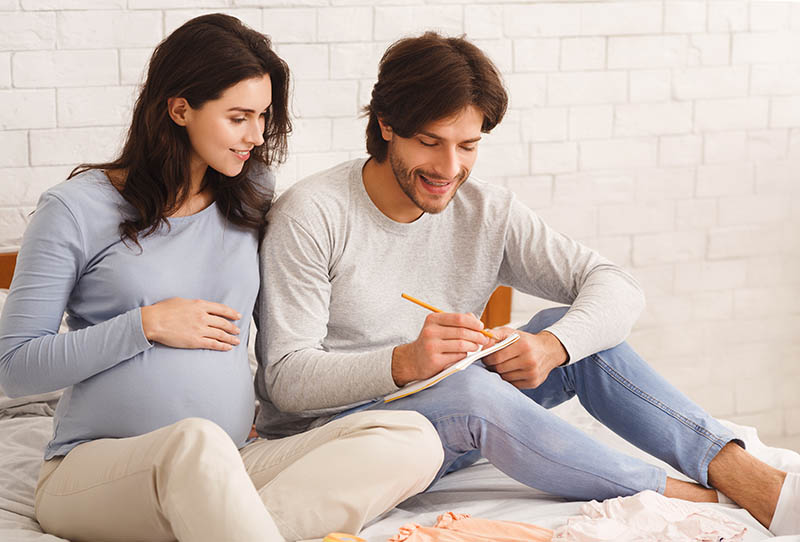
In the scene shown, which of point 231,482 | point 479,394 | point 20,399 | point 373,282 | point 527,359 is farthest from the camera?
point 20,399

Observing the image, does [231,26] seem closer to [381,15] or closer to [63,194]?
[63,194]

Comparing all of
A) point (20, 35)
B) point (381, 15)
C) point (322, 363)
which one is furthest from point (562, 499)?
point (20, 35)

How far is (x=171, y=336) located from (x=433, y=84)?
61 cm

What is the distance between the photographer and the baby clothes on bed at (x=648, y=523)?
1337 millimetres

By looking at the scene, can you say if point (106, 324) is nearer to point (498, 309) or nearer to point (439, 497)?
point (439, 497)

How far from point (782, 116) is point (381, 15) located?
49.5 inches

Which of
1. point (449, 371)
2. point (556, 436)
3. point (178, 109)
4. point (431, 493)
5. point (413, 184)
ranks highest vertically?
point (178, 109)

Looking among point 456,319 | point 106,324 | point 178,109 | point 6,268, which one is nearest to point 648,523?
point 456,319

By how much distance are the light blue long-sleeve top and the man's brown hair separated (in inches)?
16.1

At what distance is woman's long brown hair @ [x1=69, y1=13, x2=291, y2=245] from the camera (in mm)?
1474

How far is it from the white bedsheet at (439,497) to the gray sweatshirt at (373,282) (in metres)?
0.21

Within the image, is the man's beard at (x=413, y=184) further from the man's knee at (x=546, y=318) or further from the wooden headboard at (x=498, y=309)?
the wooden headboard at (x=498, y=309)

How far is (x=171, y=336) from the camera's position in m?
1.42

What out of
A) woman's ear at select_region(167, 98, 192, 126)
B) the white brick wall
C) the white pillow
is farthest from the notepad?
the white brick wall
